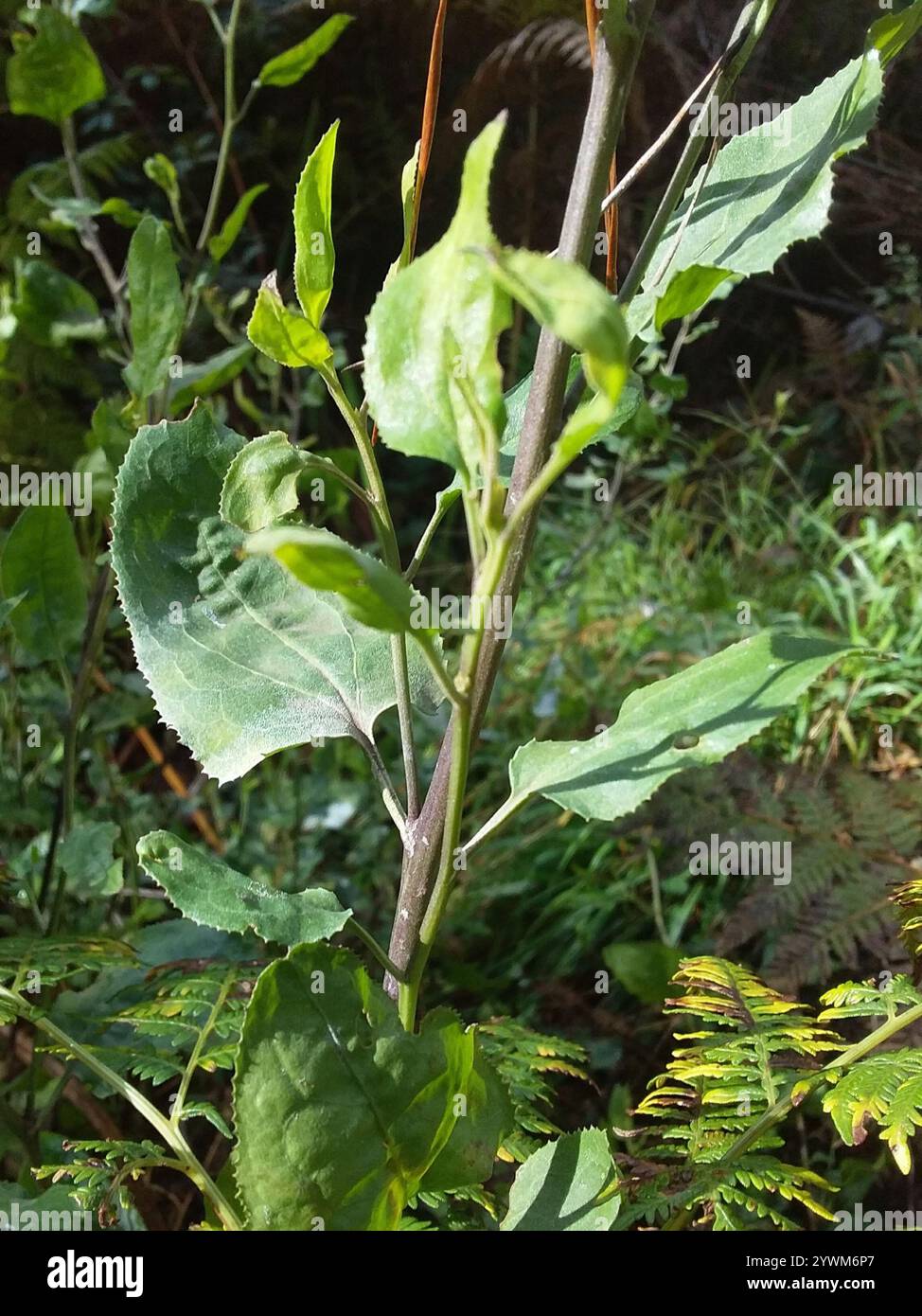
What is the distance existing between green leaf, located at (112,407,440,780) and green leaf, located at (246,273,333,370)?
3.7 inches

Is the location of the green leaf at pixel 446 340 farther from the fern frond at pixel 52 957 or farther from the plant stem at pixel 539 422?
the fern frond at pixel 52 957

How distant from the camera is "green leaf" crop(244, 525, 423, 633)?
11.0 inches

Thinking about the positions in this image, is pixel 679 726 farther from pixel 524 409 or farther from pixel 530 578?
pixel 530 578

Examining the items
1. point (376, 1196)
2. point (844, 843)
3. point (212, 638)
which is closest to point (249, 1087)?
point (376, 1196)

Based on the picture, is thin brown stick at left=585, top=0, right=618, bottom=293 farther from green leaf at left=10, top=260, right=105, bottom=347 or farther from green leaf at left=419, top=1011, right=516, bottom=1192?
green leaf at left=10, top=260, right=105, bottom=347

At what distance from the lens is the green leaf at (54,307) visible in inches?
42.3

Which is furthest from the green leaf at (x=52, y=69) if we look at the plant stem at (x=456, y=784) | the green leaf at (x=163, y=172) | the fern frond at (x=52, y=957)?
the plant stem at (x=456, y=784)

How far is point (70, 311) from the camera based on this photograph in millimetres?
1094

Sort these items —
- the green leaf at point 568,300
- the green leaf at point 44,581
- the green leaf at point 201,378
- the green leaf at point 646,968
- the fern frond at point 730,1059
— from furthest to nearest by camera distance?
1. the green leaf at point 646,968
2. the green leaf at point 201,378
3. the green leaf at point 44,581
4. the fern frond at point 730,1059
5. the green leaf at point 568,300

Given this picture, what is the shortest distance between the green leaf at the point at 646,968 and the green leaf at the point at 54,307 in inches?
32.4

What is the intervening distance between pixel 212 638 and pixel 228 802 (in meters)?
1.23

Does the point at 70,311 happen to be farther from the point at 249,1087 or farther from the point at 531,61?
the point at 531,61

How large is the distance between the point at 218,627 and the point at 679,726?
209 mm

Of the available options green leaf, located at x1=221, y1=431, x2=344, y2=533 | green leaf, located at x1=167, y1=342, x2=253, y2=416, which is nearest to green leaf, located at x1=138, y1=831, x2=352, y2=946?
green leaf, located at x1=221, y1=431, x2=344, y2=533
